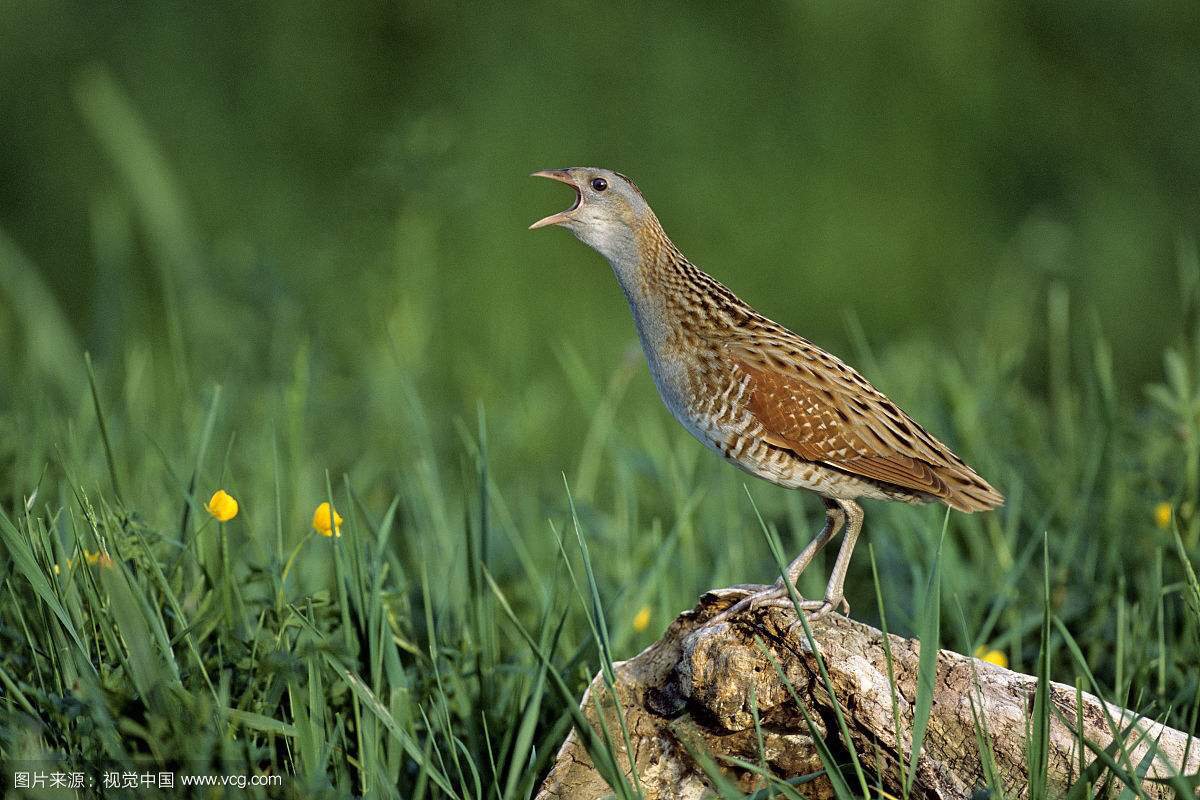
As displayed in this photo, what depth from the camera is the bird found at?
3.73m

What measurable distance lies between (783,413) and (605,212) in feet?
2.83

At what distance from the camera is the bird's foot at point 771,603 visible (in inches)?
136

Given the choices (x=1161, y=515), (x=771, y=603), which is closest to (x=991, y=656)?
(x=771, y=603)

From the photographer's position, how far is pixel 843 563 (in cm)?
380

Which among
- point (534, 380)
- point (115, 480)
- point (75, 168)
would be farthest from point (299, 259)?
point (115, 480)

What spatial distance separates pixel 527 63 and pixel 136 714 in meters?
7.33

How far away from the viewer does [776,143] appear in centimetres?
953

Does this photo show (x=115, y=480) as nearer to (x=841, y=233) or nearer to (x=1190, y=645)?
(x=1190, y=645)

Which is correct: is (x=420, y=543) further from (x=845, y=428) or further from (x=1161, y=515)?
(x=1161, y=515)

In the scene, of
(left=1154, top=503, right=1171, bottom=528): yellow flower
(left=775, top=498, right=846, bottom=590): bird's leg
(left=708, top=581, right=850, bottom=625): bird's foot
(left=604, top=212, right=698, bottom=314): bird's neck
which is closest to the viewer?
(left=708, top=581, right=850, bottom=625): bird's foot

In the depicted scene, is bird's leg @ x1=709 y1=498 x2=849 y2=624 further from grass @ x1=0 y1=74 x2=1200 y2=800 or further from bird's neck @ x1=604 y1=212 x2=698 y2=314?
bird's neck @ x1=604 y1=212 x2=698 y2=314

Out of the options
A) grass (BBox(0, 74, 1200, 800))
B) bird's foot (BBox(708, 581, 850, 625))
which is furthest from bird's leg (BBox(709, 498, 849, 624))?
grass (BBox(0, 74, 1200, 800))

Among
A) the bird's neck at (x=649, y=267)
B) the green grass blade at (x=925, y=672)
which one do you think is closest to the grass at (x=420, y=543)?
the green grass blade at (x=925, y=672)

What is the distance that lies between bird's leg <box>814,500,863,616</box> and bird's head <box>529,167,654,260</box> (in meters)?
1.03
